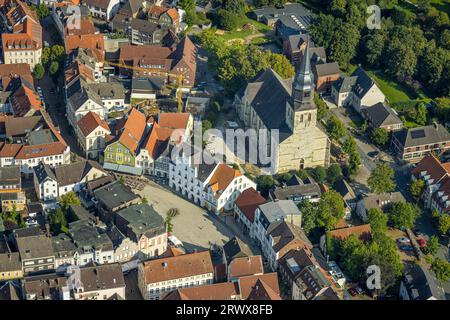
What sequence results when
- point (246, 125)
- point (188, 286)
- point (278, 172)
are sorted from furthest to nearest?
point (246, 125) → point (278, 172) → point (188, 286)

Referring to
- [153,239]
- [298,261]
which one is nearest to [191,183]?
[153,239]

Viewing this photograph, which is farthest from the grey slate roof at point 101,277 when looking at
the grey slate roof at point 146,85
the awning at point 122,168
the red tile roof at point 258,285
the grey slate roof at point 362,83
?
the grey slate roof at point 362,83

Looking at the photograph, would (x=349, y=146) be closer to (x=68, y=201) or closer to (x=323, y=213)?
(x=323, y=213)


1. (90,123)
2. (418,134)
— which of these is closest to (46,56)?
(90,123)

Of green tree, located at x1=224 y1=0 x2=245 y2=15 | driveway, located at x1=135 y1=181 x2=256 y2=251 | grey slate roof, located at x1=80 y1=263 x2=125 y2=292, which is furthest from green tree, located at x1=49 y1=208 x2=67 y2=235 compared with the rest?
green tree, located at x1=224 y1=0 x2=245 y2=15

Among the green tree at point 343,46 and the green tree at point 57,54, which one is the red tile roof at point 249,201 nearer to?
the green tree at point 57,54

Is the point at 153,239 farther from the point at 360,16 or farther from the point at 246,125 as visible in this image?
the point at 360,16
